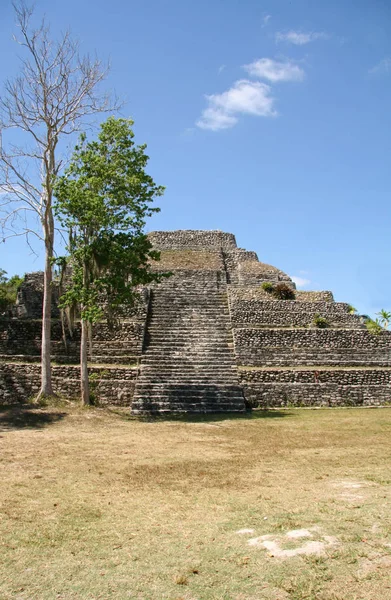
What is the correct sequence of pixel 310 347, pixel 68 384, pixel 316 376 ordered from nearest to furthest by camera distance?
pixel 68 384
pixel 316 376
pixel 310 347

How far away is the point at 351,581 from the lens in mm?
4301

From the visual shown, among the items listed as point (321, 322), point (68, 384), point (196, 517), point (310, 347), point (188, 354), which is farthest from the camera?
point (321, 322)

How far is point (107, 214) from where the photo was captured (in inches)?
666

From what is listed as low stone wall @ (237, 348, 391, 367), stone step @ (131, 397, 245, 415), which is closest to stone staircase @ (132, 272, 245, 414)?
stone step @ (131, 397, 245, 415)

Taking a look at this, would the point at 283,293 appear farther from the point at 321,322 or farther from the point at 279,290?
the point at 321,322

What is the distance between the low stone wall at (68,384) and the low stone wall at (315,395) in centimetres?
421

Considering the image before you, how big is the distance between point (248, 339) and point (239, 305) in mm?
3031

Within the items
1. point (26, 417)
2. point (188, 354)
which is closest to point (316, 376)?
point (188, 354)

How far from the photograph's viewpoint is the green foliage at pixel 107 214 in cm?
1633

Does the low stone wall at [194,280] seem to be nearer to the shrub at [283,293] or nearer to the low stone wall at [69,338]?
the shrub at [283,293]

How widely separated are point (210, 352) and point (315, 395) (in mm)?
4315

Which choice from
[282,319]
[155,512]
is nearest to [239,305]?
[282,319]

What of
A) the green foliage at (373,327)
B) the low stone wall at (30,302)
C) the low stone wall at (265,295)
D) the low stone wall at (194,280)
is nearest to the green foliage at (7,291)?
the low stone wall at (30,302)

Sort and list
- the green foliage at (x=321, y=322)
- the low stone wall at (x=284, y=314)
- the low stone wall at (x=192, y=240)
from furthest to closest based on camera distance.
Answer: the low stone wall at (x=192, y=240) → the low stone wall at (x=284, y=314) → the green foliage at (x=321, y=322)
